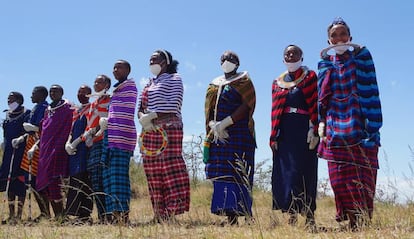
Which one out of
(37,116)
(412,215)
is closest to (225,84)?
(412,215)

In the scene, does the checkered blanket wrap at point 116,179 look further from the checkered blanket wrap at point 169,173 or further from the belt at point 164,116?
the belt at point 164,116

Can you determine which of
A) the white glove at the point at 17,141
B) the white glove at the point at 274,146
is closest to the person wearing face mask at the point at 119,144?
the white glove at the point at 17,141

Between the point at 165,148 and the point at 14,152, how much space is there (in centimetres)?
276

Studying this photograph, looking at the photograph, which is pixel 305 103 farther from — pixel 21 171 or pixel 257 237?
pixel 21 171

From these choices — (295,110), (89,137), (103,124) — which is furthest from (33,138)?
(295,110)

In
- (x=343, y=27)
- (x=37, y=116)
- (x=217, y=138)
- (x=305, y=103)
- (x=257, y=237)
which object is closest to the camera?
(x=257, y=237)

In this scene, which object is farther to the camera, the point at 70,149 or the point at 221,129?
the point at 70,149

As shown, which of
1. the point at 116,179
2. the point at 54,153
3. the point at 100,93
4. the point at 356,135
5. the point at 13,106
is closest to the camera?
the point at 356,135

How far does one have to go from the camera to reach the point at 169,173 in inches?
217

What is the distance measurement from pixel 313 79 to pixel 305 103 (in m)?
0.25

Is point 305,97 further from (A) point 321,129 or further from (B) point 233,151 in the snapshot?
(B) point 233,151

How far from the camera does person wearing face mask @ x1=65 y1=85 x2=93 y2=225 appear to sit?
618 centimetres

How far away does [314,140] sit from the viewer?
4.64m

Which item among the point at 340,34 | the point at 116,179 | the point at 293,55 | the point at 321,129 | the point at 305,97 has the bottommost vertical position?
the point at 116,179
